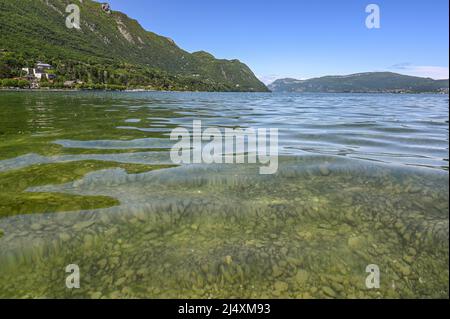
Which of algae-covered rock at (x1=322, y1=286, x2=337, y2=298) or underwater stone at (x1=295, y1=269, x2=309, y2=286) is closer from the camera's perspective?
algae-covered rock at (x1=322, y1=286, x2=337, y2=298)

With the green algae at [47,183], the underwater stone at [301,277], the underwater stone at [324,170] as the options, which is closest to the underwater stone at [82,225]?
the green algae at [47,183]

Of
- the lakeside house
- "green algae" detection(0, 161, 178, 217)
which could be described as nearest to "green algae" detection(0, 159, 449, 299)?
"green algae" detection(0, 161, 178, 217)

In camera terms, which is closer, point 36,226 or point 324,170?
point 36,226

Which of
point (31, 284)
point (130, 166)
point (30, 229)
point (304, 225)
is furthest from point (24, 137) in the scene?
point (304, 225)

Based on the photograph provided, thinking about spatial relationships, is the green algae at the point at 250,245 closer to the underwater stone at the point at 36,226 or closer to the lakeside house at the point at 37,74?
the underwater stone at the point at 36,226

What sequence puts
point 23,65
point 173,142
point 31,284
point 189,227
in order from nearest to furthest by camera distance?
point 31,284
point 189,227
point 173,142
point 23,65

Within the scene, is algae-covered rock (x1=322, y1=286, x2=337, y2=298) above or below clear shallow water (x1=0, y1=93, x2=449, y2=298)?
below

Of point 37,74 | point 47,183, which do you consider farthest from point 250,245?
point 37,74

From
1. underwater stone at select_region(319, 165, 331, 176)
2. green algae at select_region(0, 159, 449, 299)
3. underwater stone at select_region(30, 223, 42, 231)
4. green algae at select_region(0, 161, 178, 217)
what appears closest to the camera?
green algae at select_region(0, 159, 449, 299)

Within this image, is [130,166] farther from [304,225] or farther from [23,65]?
[23,65]

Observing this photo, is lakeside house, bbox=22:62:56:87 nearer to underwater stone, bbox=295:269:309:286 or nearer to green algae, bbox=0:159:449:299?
green algae, bbox=0:159:449:299

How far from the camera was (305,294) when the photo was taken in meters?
4.63

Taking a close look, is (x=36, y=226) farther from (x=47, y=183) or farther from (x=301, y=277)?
(x=301, y=277)
